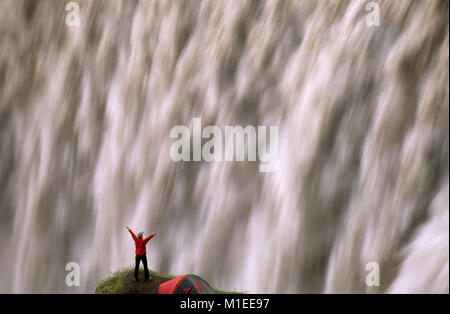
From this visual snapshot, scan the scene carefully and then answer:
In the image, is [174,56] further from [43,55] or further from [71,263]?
[71,263]

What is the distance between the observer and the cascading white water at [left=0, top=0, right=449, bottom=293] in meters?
3.64

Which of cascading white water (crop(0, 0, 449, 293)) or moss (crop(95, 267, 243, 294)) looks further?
cascading white water (crop(0, 0, 449, 293))

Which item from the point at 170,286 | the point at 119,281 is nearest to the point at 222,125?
the point at 119,281

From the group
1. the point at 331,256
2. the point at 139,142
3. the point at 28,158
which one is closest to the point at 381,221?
the point at 331,256

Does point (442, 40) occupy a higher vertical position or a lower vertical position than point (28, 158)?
higher

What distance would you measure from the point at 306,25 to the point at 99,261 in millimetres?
3090

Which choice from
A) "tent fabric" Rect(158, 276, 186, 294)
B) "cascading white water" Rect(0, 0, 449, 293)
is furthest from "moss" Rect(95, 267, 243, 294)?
"cascading white water" Rect(0, 0, 449, 293)

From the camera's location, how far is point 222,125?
15.9 ft

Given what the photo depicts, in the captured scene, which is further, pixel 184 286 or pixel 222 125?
pixel 222 125

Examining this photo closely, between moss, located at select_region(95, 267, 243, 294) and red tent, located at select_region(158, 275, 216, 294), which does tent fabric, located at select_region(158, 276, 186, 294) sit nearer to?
red tent, located at select_region(158, 275, 216, 294)

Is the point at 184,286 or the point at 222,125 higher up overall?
the point at 222,125

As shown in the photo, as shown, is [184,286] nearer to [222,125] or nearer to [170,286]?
[170,286]

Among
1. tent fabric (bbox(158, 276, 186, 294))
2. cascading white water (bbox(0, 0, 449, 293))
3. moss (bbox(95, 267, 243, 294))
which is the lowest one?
moss (bbox(95, 267, 243, 294))

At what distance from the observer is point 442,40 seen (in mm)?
3623
